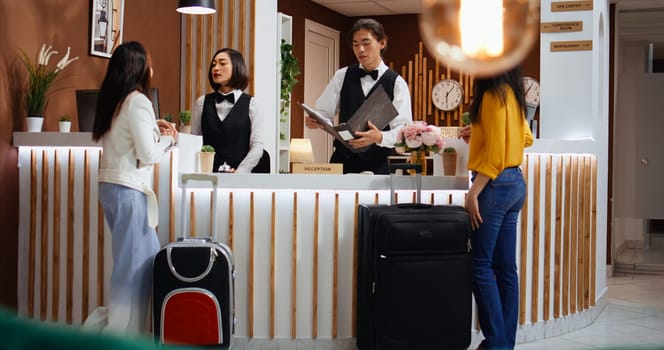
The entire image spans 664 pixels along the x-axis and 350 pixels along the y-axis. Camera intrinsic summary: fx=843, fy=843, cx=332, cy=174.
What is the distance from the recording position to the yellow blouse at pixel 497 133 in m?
3.66

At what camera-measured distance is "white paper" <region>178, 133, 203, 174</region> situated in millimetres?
4230

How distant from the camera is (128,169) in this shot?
3664 mm

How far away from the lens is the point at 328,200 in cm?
432

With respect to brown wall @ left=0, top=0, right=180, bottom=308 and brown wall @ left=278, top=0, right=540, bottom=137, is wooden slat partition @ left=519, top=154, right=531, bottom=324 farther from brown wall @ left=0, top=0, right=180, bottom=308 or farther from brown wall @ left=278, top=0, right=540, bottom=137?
brown wall @ left=278, top=0, right=540, bottom=137

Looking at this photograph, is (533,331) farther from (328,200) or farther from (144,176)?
(144,176)

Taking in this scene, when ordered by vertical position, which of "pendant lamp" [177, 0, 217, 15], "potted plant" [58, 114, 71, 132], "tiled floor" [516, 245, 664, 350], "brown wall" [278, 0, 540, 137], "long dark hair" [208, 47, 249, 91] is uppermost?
"brown wall" [278, 0, 540, 137]

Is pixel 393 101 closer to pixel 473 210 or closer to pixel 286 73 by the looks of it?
pixel 473 210

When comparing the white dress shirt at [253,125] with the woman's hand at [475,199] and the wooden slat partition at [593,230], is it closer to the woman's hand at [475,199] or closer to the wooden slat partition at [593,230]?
A: the woman's hand at [475,199]

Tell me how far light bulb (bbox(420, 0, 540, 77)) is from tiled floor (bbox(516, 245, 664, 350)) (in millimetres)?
2906

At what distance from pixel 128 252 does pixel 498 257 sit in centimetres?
168

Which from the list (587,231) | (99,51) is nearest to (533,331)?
(587,231)

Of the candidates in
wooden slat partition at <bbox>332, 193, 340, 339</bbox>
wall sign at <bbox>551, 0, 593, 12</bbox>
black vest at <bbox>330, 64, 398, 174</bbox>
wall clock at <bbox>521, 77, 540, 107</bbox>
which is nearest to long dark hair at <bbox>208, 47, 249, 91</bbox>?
black vest at <bbox>330, 64, 398, 174</bbox>

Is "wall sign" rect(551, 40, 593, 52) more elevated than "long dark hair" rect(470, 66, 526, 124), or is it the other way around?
"wall sign" rect(551, 40, 593, 52)

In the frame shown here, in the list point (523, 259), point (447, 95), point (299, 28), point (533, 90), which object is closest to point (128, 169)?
point (523, 259)
